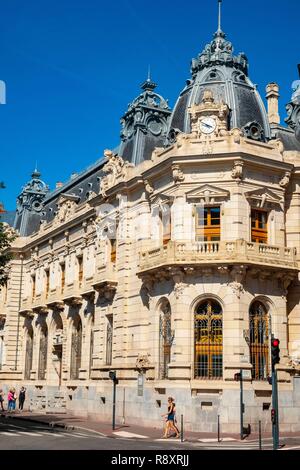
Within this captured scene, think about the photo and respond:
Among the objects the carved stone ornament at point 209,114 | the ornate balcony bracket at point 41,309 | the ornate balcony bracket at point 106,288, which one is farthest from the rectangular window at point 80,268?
the carved stone ornament at point 209,114

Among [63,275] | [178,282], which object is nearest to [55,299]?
[63,275]

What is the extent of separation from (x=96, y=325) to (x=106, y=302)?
1.89m

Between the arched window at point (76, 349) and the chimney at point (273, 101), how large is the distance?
61.3 feet

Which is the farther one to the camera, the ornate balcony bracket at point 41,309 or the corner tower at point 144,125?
the ornate balcony bracket at point 41,309

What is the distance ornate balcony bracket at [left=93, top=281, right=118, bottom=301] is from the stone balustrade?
5.35m

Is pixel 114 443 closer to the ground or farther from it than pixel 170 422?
closer to the ground

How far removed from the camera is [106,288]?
37.7m

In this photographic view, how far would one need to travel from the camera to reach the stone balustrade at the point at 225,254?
3062cm

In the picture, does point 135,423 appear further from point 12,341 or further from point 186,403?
point 12,341

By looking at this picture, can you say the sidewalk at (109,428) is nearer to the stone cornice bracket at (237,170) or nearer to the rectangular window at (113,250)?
the rectangular window at (113,250)

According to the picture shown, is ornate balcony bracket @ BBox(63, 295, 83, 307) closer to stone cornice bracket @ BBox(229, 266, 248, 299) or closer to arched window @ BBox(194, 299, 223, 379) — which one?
arched window @ BBox(194, 299, 223, 379)

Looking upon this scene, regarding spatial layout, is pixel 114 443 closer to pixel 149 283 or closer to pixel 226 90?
pixel 149 283

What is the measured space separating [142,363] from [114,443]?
9.09 metres
